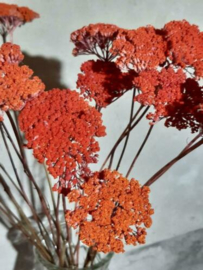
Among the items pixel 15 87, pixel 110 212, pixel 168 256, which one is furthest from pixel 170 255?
pixel 15 87

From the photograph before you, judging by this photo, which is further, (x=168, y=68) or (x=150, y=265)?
(x=150, y=265)

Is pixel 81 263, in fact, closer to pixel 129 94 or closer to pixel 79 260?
pixel 79 260

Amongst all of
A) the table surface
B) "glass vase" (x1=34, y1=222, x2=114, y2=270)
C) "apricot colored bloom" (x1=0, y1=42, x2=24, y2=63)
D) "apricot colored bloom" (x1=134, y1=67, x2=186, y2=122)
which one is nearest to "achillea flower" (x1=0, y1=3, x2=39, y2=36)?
"apricot colored bloom" (x1=0, y1=42, x2=24, y2=63)

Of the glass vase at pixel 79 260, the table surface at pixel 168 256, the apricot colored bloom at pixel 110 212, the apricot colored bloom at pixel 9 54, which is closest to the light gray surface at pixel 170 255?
the table surface at pixel 168 256

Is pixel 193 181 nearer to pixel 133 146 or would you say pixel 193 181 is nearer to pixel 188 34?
pixel 133 146

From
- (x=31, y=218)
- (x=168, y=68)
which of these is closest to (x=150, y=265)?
(x=31, y=218)
